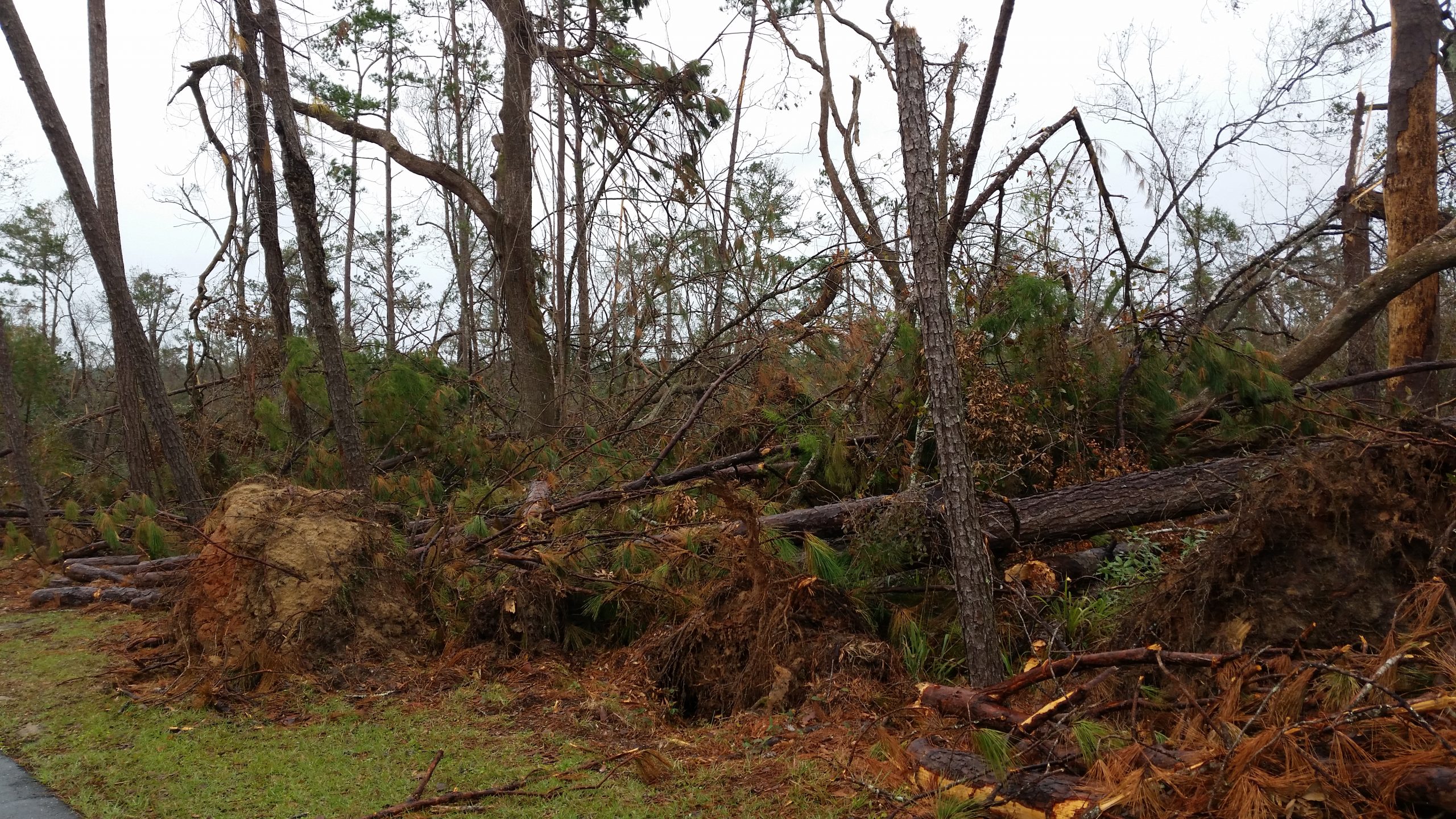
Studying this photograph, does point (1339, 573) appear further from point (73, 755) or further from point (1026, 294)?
point (73, 755)

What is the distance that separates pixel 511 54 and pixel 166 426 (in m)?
5.31

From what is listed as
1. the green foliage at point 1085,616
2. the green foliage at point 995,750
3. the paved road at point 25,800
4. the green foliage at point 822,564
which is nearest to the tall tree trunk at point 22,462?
the paved road at point 25,800

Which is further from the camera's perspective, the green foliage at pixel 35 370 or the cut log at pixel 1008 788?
the green foliage at pixel 35 370

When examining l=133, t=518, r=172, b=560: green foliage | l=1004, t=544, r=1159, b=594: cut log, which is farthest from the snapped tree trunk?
l=1004, t=544, r=1159, b=594: cut log

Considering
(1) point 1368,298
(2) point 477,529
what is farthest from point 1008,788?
(1) point 1368,298

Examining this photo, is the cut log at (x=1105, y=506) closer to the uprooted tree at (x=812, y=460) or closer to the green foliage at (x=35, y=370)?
the uprooted tree at (x=812, y=460)

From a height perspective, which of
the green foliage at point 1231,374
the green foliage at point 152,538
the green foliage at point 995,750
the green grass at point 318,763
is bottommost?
the green grass at point 318,763

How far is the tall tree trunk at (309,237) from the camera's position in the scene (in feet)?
22.4

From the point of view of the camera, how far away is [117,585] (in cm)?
793

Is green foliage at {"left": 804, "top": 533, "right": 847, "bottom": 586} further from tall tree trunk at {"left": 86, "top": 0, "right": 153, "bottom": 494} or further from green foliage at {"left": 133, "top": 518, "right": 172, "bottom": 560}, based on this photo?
tall tree trunk at {"left": 86, "top": 0, "right": 153, "bottom": 494}

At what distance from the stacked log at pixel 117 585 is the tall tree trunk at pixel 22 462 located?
139cm

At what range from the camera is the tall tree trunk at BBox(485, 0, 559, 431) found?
930 cm

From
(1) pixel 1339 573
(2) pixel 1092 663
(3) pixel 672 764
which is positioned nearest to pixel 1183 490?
(1) pixel 1339 573

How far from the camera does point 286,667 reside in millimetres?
5113
